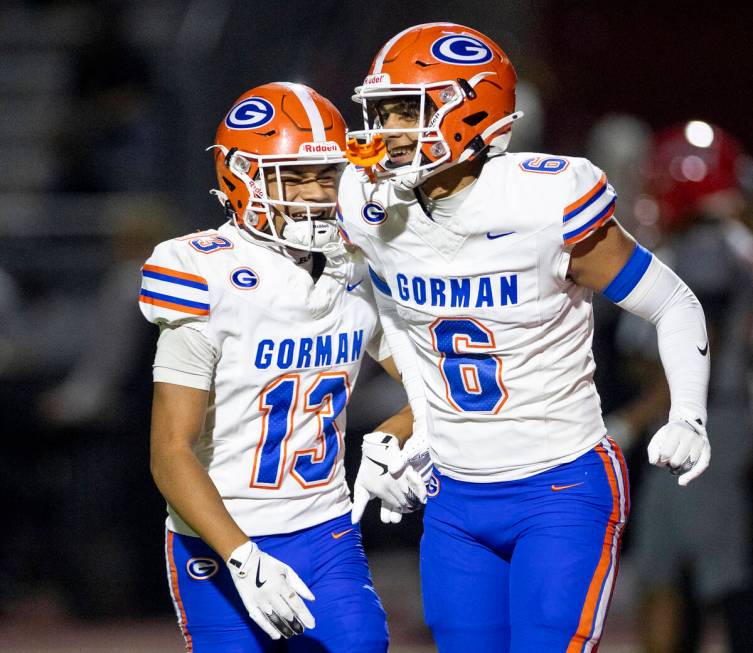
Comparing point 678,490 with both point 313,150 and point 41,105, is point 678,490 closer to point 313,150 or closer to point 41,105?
point 313,150

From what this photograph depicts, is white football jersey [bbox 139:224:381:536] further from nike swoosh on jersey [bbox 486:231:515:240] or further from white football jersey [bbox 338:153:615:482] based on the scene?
nike swoosh on jersey [bbox 486:231:515:240]

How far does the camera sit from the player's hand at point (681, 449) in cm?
237

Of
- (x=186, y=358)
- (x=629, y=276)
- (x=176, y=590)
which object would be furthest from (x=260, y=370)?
(x=629, y=276)

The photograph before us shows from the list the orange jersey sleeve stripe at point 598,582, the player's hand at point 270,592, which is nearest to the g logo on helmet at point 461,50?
the orange jersey sleeve stripe at point 598,582

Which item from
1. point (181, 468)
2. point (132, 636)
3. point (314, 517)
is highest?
point (181, 468)

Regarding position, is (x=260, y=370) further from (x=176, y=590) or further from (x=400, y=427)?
(x=176, y=590)

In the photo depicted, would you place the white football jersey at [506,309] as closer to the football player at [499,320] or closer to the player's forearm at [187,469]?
the football player at [499,320]

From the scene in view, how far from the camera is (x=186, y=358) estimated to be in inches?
101

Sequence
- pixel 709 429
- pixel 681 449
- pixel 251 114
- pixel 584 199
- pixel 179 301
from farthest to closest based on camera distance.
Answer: pixel 709 429
pixel 251 114
pixel 179 301
pixel 584 199
pixel 681 449

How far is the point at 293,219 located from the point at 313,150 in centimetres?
15

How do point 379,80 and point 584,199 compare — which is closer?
point 584,199

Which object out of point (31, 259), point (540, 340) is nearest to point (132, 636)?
point (31, 259)

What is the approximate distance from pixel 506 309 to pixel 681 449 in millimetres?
423

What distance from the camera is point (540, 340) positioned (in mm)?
2576
